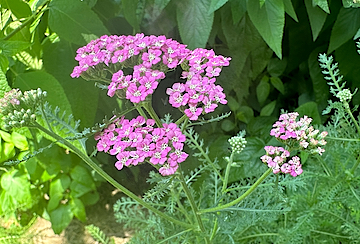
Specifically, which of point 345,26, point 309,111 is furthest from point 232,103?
point 345,26

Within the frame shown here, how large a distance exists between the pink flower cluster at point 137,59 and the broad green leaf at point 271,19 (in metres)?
0.21

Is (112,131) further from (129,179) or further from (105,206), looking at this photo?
(105,206)

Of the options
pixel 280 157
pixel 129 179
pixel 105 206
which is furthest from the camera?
pixel 105 206

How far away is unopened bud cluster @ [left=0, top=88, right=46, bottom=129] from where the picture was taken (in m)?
0.30

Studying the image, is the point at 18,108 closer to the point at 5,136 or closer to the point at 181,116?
the point at 181,116

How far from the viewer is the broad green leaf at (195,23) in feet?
1.61

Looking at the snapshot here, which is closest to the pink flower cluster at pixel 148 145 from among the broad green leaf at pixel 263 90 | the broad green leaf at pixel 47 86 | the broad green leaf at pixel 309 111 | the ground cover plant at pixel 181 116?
the ground cover plant at pixel 181 116

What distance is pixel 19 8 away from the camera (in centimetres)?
46

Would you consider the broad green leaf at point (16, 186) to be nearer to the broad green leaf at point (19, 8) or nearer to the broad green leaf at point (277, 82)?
the broad green leaf at point (19, 8)

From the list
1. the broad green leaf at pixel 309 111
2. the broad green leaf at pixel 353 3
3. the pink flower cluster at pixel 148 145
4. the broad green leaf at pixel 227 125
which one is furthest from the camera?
the broad green leaf at pixel 227 125

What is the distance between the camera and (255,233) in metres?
0.55

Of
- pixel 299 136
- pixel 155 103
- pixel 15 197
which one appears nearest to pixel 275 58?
pixel 155 103

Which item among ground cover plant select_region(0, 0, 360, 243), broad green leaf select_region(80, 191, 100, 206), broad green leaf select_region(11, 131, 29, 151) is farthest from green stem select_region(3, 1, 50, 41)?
broad green leaf select_region(80, 191, 100, 206)

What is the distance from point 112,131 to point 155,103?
0.74 ft
